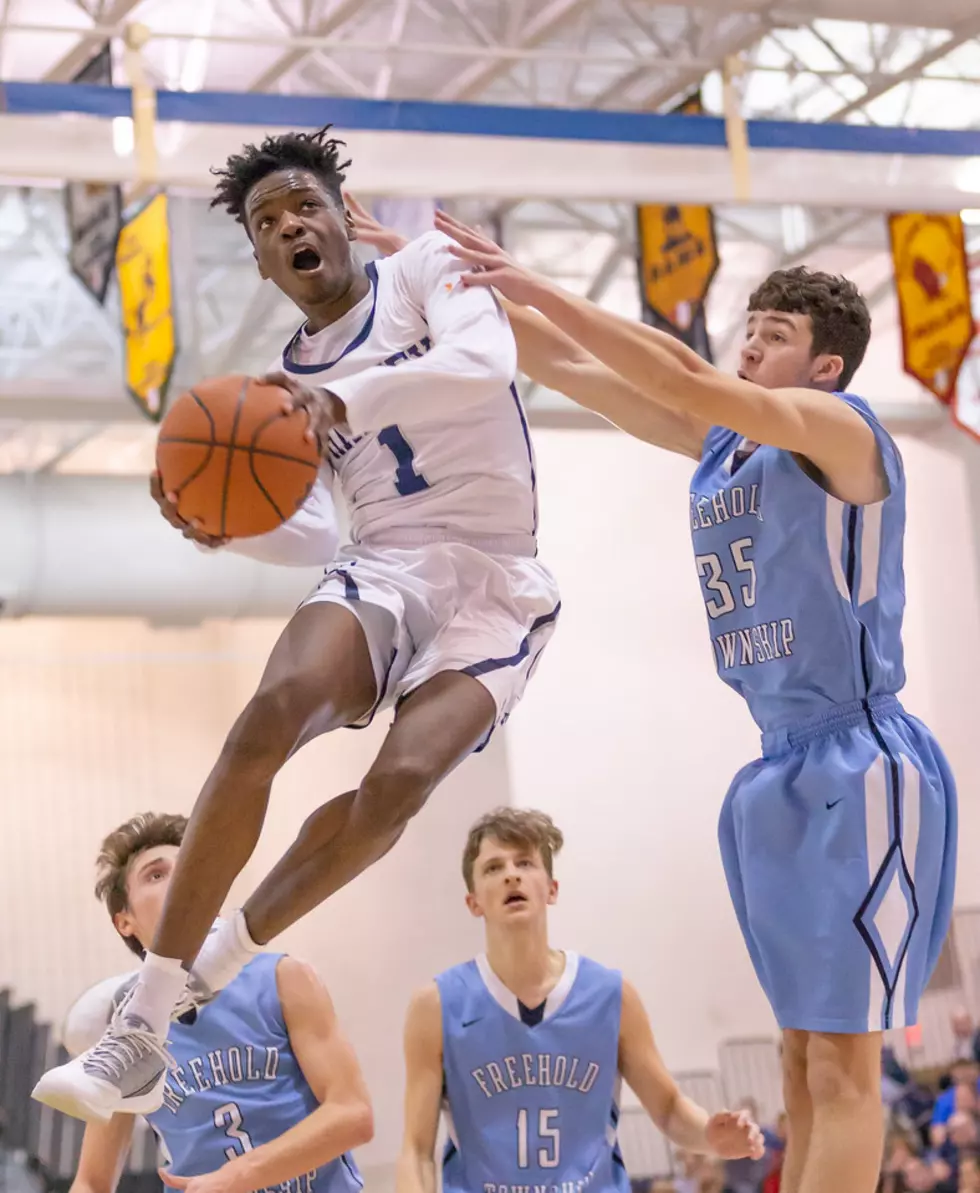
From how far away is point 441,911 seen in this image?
10656 mm

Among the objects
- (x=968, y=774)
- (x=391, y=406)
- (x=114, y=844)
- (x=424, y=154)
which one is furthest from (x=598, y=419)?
(x=391, y=406)

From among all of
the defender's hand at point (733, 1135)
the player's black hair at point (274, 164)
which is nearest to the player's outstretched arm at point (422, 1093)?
the defender's hand at point (733, 1135)

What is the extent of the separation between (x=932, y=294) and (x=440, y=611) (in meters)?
6.70

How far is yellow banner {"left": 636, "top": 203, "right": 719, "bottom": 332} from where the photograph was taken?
9.41 m

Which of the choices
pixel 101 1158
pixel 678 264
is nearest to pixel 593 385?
pixel 101 1158

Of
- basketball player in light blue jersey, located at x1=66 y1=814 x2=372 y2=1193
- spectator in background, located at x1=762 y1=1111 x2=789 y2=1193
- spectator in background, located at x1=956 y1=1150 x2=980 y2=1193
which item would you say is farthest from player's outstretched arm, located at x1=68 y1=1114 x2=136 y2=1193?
spectator in background, located at x1=956 y1=1150 x2=980 y2=1193

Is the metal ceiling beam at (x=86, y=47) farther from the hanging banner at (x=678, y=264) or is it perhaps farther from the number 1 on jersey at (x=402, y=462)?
the number 1 on jersey at (x=402, y=462)

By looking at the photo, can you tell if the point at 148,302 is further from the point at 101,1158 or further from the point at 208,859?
the point at 208,859

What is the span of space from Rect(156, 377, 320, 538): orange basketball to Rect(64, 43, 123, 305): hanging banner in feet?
19.6

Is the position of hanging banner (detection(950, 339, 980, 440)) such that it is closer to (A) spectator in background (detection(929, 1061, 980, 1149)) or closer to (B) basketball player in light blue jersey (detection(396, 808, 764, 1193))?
(A) spectator in background (detection(929, 1061, 980, 1149))

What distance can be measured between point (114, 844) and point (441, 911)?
6.39 meters

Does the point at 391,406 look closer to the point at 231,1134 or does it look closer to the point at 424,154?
the point at 231,1134

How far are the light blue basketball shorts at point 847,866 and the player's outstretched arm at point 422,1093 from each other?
136 cm

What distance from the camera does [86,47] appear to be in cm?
1096
